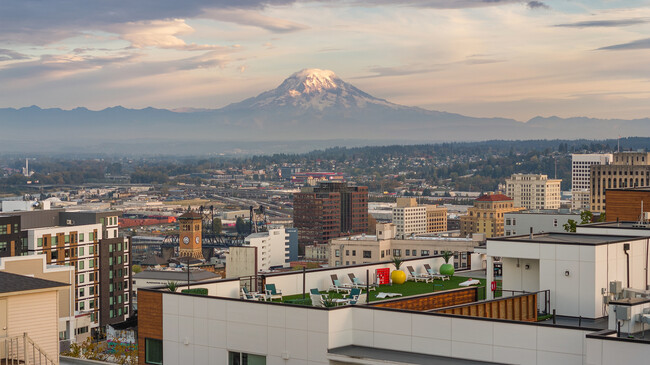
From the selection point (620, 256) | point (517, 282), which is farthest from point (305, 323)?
point (620, 256)

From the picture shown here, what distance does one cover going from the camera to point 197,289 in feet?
87.9

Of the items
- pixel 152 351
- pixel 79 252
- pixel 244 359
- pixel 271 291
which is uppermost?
pixel 271 291

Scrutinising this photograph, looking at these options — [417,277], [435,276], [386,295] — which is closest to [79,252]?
[417,277]

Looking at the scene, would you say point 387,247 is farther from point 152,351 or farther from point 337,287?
point 152,351

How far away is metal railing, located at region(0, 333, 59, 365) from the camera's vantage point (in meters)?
22.2

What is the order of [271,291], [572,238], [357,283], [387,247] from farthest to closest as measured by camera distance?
[387,247] < [357,283] < [572,238] < [271,291]

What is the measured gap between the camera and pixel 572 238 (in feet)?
92.4

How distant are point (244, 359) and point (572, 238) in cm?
1033

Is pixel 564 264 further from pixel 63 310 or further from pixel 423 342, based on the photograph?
pixel 63 310

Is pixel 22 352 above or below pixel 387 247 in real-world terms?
above

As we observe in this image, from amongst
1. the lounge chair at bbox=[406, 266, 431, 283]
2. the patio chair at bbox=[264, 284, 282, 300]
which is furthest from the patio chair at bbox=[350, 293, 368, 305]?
the lounge chair at bbox=[406, 266, 431, 283]

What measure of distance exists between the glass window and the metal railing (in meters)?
4.13

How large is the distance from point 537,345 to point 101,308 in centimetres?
8852

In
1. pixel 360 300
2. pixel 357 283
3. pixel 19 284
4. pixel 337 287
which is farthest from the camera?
pixel 357 283
